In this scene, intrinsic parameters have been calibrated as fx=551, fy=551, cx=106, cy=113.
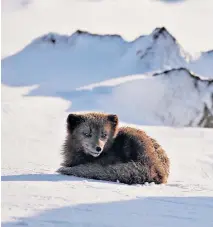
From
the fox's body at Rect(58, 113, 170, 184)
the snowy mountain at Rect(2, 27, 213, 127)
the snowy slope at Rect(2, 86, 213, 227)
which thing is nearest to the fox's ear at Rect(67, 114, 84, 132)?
the fox's body at Rect(58, 113, 170, 184)

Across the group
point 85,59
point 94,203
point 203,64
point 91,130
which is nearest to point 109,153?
point 91,130

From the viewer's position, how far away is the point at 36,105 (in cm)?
2277

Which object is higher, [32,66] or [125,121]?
[32,66]

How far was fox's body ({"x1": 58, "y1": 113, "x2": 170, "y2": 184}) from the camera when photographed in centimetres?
701

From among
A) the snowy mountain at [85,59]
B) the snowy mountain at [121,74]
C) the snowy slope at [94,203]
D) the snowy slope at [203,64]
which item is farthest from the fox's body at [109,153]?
the snowy slope at [203,64]

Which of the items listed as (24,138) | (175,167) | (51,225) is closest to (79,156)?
(51,225)

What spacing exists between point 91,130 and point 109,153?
395mm

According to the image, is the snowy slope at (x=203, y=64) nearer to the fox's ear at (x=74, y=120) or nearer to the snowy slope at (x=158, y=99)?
the snowy slope at (x=158, y=99)

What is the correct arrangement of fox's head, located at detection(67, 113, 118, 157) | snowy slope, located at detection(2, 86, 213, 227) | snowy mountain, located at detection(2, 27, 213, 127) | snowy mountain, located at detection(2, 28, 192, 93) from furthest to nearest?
1. snowy mountain, located at detection(2, 28, 192, 93)
2. snowy mountain, located at detection(2, 27, 213, 127)
3. fox's head, located at detection(67, 113, 118, 157)
4. snowy slope, located at detection(2, 86, 213, 227)

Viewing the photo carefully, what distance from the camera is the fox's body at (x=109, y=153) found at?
7012 mm

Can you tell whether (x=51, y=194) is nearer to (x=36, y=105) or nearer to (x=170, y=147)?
(x=170, y=147)

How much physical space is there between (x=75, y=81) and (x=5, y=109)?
1308 cm

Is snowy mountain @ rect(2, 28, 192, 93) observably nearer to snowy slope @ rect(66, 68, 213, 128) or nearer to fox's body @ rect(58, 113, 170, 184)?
snowy slope @ rect(66, 68, 213, 128)

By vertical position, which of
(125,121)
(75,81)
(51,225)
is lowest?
(51,225)
